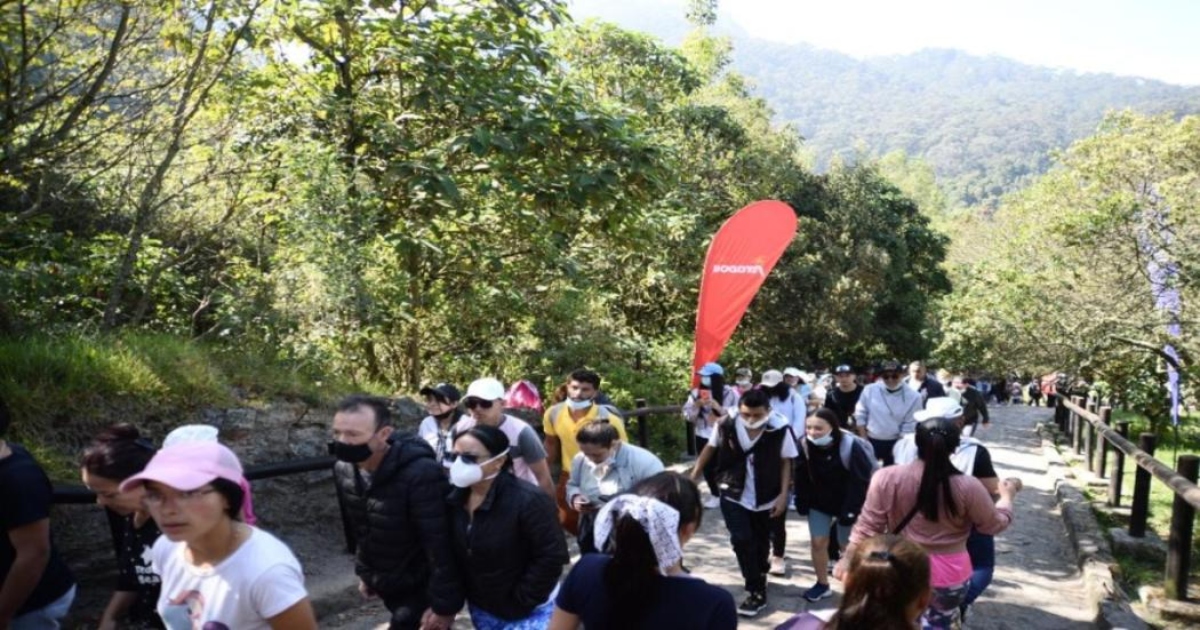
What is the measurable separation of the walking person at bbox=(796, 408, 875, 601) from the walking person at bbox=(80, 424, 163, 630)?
4111mm

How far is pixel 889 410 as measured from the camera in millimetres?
7895

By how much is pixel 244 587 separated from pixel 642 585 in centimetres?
112

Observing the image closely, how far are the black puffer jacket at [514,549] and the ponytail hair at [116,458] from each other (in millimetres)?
1231

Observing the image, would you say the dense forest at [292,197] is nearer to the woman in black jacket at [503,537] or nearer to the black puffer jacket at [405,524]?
the black puffer jacket at [405,524]

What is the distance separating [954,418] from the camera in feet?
12.9

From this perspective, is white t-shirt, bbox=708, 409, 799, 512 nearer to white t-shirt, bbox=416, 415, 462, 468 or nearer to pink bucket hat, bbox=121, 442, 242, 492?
white t-shirt, bbox=416, 415, 462, 468

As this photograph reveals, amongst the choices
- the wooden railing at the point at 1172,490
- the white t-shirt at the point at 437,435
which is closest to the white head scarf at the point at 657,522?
the white t-shirt at the point at 437,435

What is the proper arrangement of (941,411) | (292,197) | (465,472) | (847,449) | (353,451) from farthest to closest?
(292,197), (847,449), (941,411), (353,451), (465,472)

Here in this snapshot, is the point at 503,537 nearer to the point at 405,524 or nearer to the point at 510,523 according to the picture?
the point at 510,523

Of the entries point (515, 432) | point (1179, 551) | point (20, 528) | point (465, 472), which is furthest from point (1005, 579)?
point (20, 528)

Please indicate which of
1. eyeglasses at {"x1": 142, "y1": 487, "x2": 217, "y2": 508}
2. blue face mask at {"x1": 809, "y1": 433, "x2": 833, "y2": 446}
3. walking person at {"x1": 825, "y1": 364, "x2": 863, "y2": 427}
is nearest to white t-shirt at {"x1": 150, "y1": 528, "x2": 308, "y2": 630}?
eyeglasses at {"x1": 142, "y1": 487, "x2": 217, "y2": 508}

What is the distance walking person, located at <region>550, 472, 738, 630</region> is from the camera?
2463 millimetres

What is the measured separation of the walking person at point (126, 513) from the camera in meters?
2.94

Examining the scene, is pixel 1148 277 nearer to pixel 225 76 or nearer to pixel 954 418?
pixel 954 418
